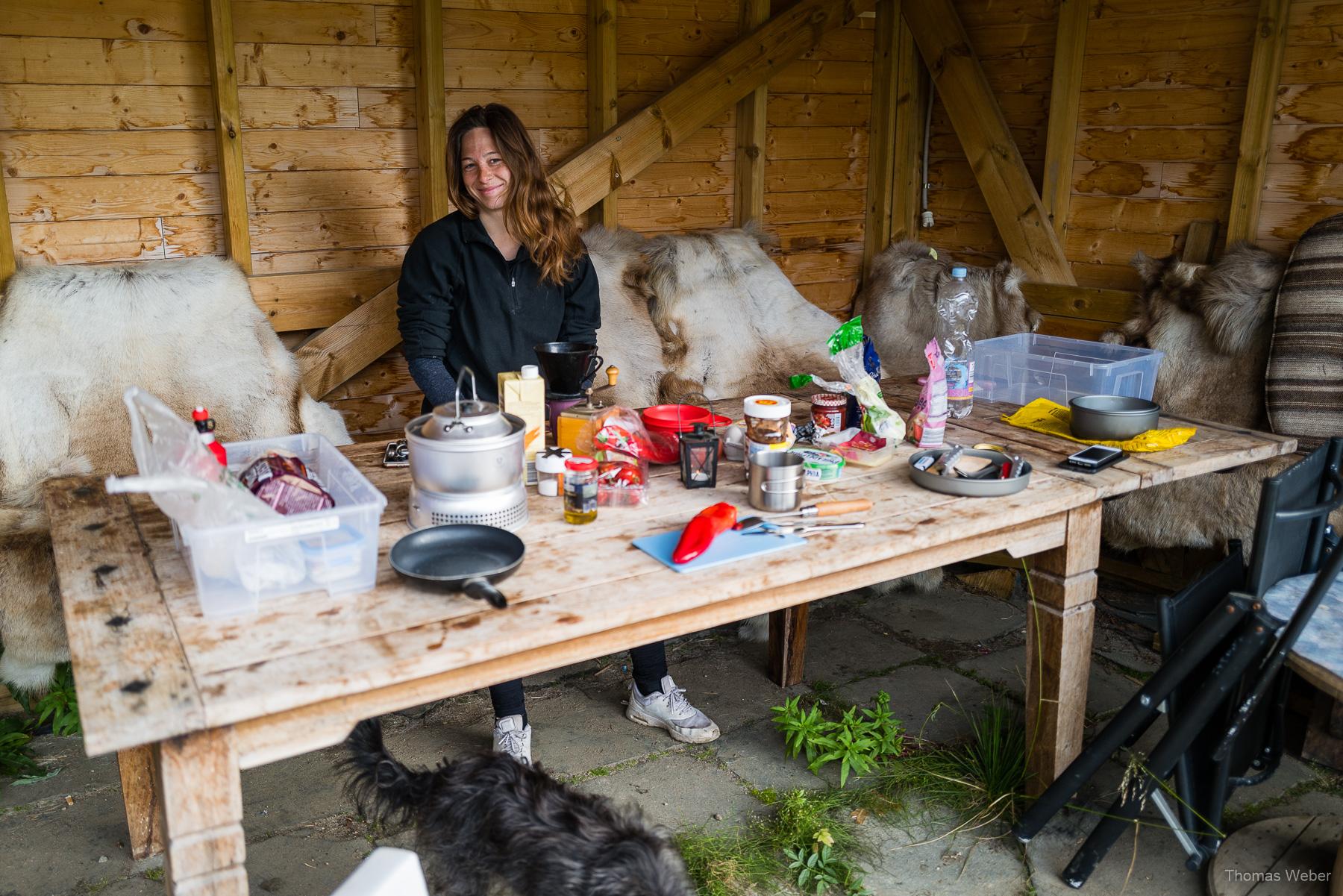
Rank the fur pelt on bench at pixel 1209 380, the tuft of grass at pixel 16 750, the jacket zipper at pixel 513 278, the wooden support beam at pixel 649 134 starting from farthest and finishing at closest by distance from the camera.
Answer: the wooden support beam at pixel 649 134, the fur pelt on bench at pixel 1209 380, the jacket zipper at pixel 513 278, the tuft of grass at pixel 16 750

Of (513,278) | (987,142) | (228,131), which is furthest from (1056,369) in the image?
(228,131)

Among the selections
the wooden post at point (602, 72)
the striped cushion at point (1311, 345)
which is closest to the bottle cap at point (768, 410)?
the striped cushion at point (1311, 345)

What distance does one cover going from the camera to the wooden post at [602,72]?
422 centimetres

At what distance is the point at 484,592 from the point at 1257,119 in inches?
137

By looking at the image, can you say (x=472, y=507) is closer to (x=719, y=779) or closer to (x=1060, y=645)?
(x=719, y=779)

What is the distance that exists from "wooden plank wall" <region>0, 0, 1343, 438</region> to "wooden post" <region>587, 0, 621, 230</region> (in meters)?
0.05

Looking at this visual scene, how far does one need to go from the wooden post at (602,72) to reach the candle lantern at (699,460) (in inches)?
85.5

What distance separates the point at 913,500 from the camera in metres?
2.28

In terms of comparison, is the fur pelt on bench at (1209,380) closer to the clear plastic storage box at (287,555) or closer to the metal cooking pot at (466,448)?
the metal cooking pot at (466,448)

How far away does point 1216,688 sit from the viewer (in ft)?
6.67

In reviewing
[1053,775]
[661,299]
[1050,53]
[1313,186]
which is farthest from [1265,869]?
[1050,53]

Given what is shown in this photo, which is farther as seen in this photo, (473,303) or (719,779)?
(473,303)

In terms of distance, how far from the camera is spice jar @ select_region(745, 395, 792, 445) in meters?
2.38

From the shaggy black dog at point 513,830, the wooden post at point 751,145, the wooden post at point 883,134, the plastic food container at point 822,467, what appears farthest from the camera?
the wooden post at point 883,134
